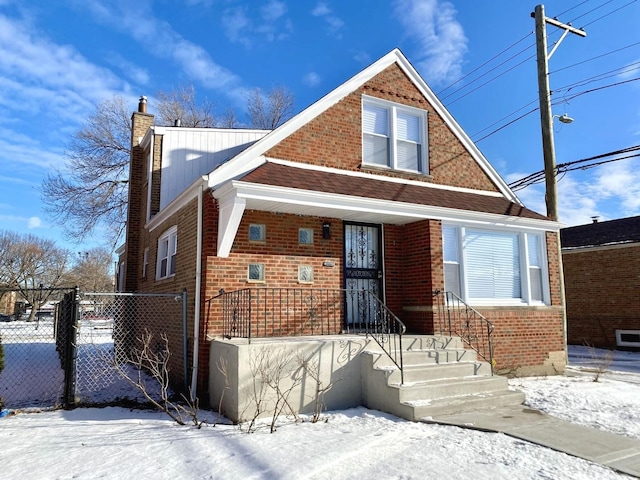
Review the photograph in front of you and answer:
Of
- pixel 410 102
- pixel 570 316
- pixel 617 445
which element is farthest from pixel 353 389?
pixel 570 316

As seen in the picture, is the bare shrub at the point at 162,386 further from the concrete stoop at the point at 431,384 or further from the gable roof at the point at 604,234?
the gable roof at the point at 604,234

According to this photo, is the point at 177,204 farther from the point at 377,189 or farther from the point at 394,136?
the point at 394,136

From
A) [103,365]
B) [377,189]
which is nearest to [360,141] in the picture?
[377,189]

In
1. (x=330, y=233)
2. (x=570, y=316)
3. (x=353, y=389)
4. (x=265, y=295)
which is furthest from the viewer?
(x=570, y=316)

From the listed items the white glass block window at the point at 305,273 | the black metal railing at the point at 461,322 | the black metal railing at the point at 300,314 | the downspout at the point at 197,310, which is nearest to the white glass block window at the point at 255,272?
the black metal railing at the point at 300,314

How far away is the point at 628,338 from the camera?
17516mm

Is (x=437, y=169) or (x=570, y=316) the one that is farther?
(x=570, y=316)

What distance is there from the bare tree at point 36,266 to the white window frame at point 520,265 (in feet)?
148

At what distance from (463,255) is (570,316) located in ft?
41.5

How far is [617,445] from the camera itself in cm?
512

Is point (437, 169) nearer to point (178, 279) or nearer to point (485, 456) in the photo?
point (178, 279)

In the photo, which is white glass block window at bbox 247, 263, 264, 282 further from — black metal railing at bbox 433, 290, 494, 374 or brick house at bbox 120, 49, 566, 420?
black metal railing at bbox 433, 290, 494, 374

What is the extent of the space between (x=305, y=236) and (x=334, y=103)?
3.13 metres

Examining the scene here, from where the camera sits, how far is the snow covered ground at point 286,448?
4391 millimetres
